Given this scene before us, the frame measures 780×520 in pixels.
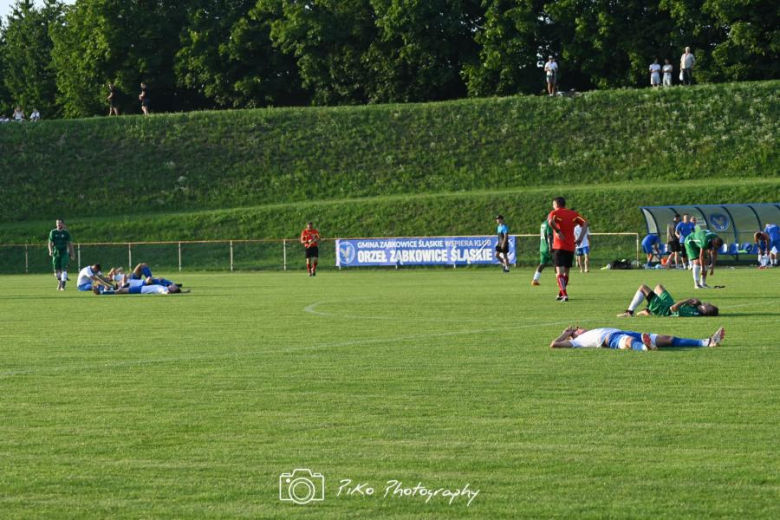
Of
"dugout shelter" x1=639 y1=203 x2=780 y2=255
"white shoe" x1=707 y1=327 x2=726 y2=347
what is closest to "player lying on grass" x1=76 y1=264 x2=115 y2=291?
"white shoe" x1=707 y1=327 x2=726 y2=347

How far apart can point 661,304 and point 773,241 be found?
96.0 ft

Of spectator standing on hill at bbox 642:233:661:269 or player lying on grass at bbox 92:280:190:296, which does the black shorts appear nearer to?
player lying on grass at bbox 92:280:190:296

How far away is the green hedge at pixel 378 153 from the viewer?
6569 centimetres

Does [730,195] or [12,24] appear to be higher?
[12,24]

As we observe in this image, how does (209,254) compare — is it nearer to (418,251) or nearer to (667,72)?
(418,251)

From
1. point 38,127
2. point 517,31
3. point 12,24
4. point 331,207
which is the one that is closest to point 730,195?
point 331,207

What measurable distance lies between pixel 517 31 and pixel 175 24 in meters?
26.2

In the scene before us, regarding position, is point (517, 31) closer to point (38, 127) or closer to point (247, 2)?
point (247, 2)

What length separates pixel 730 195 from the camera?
2264 inches

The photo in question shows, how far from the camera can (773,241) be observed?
155 feet

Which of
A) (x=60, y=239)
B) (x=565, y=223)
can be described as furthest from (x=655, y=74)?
(x=565, y=223)

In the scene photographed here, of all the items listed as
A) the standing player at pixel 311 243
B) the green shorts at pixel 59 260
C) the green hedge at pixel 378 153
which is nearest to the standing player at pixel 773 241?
the green hedge at pixel 378 153

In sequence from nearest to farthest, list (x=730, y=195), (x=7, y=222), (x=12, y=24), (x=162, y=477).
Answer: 1. (x=162, y=477)
2. (x=730, y=195)
3. (x=7, y=222)
4. (x=12, y=24)
